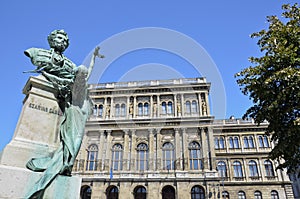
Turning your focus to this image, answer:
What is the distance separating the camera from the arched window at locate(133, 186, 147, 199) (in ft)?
68.3

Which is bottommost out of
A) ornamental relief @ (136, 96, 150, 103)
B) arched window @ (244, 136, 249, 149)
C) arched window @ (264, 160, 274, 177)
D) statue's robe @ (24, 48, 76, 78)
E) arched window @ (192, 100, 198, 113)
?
statue's robe @ (24, 48, 76, 78)

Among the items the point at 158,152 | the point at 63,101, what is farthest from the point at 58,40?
the point at 158,152

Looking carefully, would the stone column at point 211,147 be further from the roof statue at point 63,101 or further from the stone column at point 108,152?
the roof statue at point 63,101

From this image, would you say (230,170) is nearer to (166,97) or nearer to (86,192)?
(166,97)

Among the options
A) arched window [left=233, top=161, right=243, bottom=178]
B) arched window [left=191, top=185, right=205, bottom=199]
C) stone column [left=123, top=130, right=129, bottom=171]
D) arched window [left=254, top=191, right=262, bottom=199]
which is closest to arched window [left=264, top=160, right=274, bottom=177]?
arched window [left=254, top=191, right=262, bottom=199]

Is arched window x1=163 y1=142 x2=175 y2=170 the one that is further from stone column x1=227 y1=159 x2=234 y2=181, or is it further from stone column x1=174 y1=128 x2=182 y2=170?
stone column x1=227 y1=159 x2=234 y2=181

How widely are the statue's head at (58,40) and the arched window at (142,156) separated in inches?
785

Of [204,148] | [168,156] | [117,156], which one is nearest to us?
[204,148]

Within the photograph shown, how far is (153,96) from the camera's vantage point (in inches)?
1005

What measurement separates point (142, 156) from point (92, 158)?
5496mm

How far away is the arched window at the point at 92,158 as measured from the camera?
22.5 metres

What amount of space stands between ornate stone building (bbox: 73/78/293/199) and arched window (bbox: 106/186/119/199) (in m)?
0.09

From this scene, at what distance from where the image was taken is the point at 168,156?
2192 centimetres

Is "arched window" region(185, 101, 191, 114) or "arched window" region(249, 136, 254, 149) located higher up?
"arched window" region(185, 101, 191, 114)
